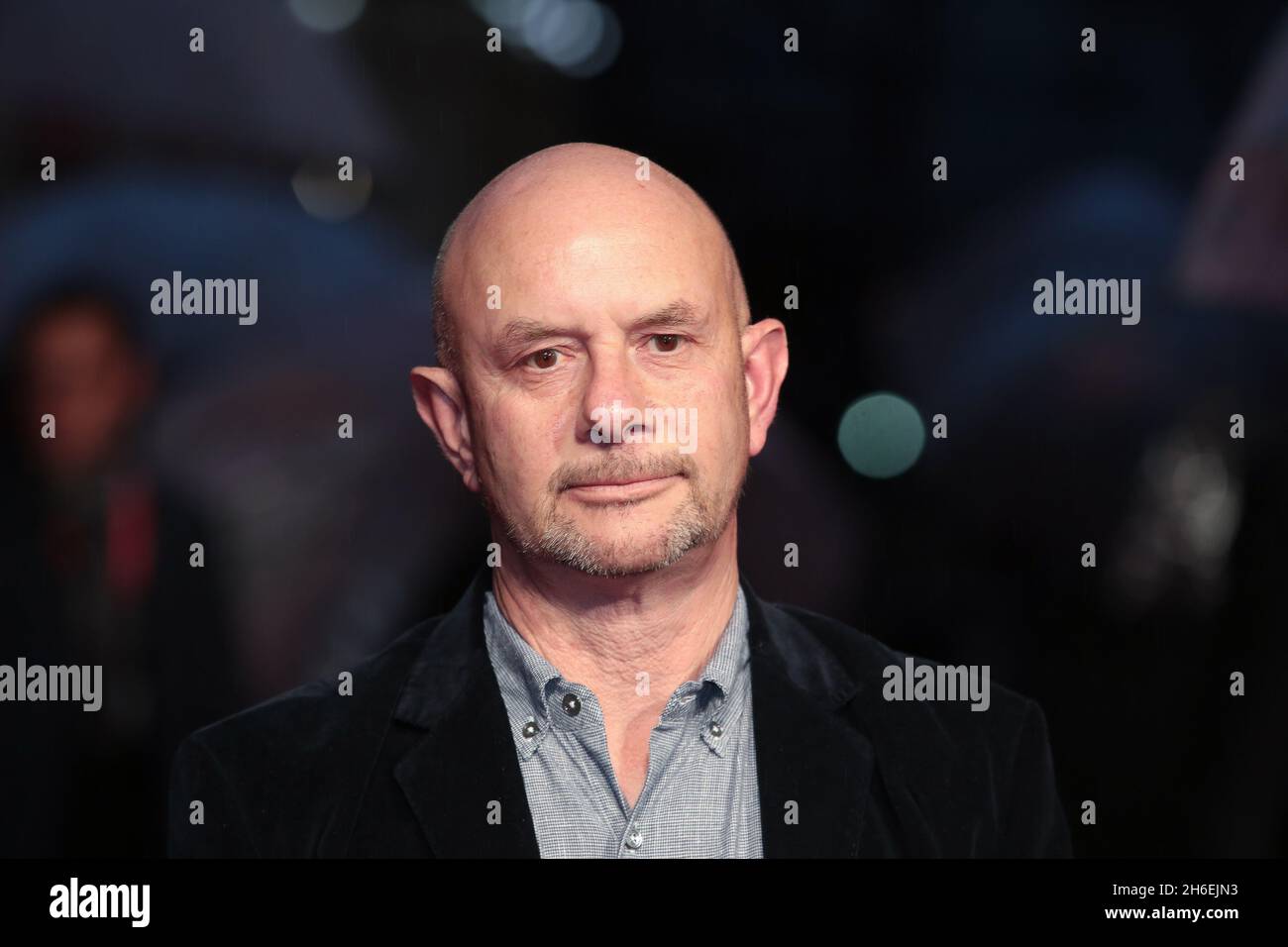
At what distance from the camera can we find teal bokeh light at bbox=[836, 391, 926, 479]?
3.86 meters

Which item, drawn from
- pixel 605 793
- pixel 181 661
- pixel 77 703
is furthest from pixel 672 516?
pixel 77 703

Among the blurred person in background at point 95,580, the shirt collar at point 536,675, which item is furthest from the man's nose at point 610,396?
the blurred person in background at point 95,580

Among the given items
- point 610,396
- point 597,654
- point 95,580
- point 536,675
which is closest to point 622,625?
point 597,654

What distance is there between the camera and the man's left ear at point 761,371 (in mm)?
3605

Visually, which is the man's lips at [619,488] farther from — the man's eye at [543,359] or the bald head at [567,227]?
the bald head at [567,227]

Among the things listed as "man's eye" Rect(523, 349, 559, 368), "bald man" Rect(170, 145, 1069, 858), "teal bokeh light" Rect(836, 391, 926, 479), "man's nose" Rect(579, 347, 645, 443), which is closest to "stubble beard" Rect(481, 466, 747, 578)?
"bald man" Rect(170, 145, 1069, 858)

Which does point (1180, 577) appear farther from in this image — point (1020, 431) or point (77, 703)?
point (77, 703)

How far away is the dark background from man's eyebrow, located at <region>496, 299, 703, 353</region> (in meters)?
0.49

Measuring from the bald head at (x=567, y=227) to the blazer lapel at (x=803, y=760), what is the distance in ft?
2.70

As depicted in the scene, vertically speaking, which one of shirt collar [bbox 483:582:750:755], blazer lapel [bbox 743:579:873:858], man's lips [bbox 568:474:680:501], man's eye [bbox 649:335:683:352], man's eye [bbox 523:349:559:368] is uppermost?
man's eye [bbox 649:335:683:352]

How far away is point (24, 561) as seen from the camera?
385cm

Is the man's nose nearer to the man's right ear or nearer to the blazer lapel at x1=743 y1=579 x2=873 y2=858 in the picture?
the man's right ear

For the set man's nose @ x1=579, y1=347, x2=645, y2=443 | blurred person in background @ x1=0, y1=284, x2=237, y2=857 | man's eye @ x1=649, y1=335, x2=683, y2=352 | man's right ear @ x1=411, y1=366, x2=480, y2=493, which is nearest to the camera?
→ man's nose @ x1=579, y1=347, x2=645, y2=443

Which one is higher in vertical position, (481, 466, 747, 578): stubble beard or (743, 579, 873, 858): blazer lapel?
(481, 466, 747, 578): stubble beard
